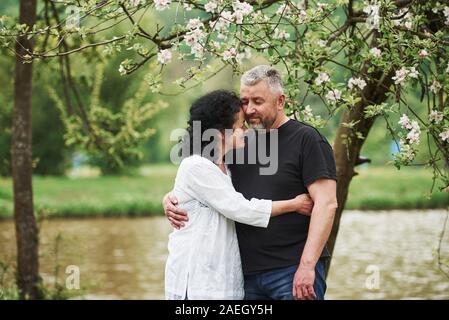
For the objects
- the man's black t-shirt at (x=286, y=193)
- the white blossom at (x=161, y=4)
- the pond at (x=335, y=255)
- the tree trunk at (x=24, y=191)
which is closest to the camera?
the man's black t-shirt at (x=286, y=193)

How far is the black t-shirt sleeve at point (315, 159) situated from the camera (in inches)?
159

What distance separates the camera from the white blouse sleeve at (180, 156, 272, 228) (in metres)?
4.03

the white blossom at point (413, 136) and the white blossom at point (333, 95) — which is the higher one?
the white blossom at point (333, 95)

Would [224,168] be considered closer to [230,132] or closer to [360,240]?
[230,132]

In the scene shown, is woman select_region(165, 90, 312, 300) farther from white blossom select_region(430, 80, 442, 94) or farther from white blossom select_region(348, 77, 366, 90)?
white blossom select_region(430, 80, 442, 94)

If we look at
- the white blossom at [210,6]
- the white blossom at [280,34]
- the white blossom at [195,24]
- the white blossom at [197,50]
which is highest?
the white blossom at [210,6]

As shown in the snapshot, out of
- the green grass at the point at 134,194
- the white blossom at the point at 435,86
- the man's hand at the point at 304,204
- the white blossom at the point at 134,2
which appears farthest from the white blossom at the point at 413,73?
the green grass at the point at 134,194

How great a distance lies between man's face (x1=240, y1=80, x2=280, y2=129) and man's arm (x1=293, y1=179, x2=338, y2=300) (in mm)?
442

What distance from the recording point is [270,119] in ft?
14.1

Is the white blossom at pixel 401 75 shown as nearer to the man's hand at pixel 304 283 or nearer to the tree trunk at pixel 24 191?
the man's hand at pixel 304 283

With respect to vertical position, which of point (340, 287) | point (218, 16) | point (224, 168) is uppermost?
point (218, 16)

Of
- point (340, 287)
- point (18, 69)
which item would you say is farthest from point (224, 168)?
point (340, 287)

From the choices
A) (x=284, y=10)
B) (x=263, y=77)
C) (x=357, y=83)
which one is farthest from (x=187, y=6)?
(x=357, y=83)
